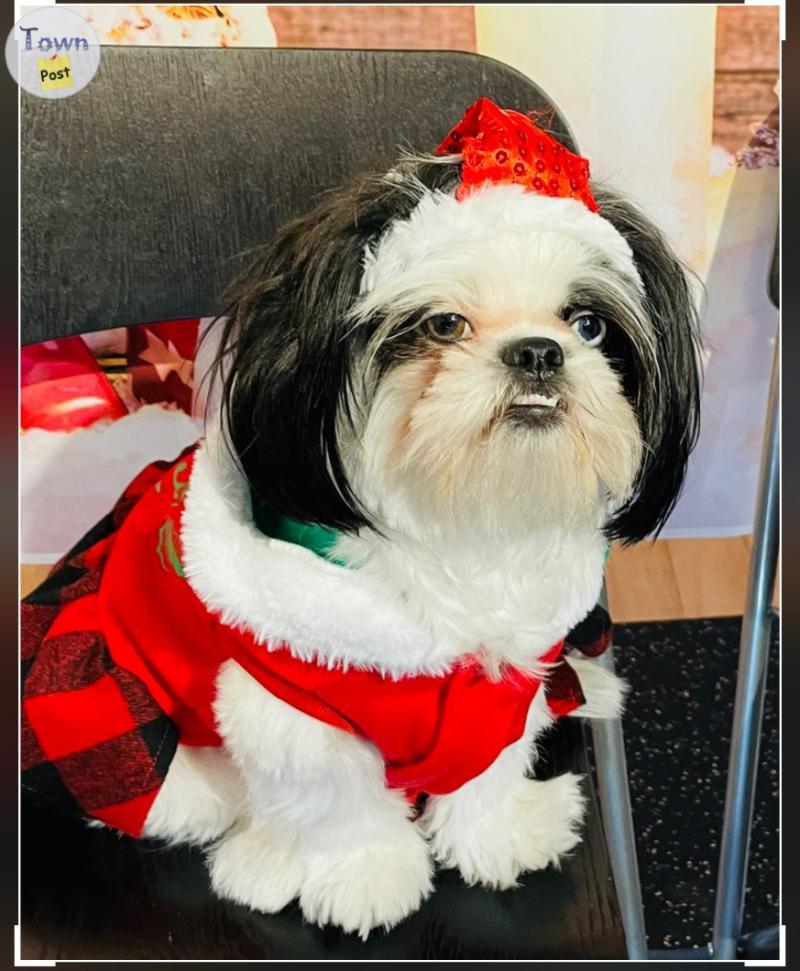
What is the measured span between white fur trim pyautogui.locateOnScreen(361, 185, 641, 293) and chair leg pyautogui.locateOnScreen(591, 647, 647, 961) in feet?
1.59

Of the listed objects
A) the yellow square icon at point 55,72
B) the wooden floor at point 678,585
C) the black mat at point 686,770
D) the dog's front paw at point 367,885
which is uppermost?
the yellow square icon at point 55,72

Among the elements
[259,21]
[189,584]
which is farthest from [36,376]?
[189,584]

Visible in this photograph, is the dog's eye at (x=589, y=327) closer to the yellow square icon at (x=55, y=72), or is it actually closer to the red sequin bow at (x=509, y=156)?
the red sequin bow at (x=509, y=156)

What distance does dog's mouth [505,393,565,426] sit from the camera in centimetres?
65

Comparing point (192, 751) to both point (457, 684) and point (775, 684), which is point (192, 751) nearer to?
point (457, 684)

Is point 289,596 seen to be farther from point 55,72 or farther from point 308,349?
point 55,72

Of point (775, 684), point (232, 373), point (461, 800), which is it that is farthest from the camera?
point (775, 684)

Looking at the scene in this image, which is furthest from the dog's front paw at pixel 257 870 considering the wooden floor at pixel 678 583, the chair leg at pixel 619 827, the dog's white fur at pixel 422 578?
the wooden floor at pixel 678 583

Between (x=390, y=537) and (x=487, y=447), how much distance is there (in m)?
0.12

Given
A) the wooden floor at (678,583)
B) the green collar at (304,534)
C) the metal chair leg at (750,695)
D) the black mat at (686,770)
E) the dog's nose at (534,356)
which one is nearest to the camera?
the dog's nose at (534,356)

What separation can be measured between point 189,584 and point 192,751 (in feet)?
0.71

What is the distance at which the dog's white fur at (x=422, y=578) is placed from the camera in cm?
66

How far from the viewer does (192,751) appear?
918 mm

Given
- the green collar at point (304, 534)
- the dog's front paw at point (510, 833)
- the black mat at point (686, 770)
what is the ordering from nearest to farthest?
1. the green collar at point (304, 534)
2. the dog's front paw at point (510, 833)
3. the black mat at point (686, 770)
